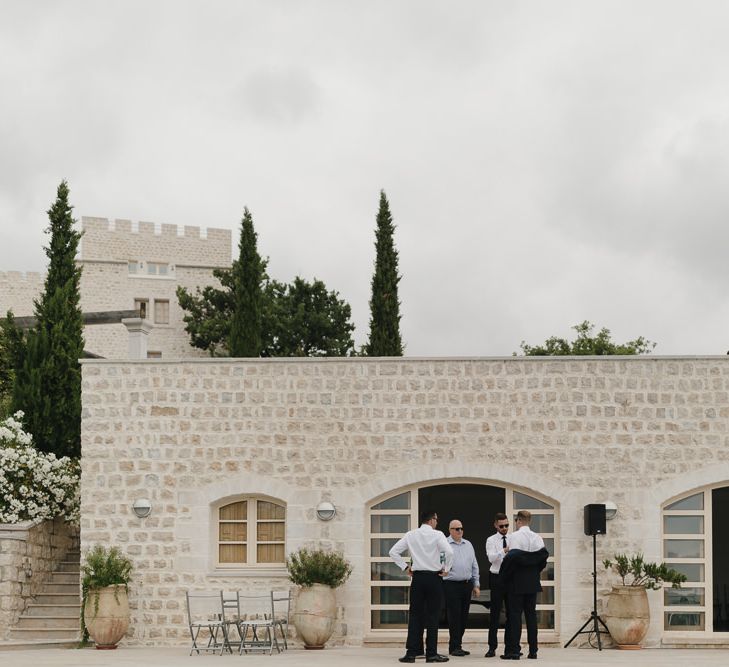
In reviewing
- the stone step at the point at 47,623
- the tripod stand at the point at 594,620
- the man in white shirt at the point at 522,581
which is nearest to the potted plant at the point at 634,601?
the tripod stand at the point at 594,620

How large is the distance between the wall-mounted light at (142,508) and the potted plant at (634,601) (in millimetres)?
5602

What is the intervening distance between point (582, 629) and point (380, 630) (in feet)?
7.94

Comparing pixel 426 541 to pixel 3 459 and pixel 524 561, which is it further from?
pixel 3 459

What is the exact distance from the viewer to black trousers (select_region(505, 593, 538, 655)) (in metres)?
12.8

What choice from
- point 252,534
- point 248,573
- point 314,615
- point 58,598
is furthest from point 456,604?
point 58,598

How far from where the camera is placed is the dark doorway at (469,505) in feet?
50.0

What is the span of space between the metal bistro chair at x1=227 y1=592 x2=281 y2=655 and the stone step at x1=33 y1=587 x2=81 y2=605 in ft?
8.68

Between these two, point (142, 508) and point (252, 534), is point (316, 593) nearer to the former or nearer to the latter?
point (252, 534)

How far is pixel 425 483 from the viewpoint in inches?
597

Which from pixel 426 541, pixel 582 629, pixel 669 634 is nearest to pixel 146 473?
pixel 426 541

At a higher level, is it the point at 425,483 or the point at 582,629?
the point at 425,483

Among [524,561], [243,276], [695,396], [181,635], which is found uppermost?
[243,276]

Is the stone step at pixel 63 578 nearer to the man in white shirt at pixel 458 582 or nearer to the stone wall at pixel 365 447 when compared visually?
the stone wall at pixel 365 447

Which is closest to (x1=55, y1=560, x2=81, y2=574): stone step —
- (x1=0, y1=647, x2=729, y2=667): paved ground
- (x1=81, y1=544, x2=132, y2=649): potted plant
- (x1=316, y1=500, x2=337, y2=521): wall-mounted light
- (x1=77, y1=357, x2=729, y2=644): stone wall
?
(x1=77, y1=357, x2=729, y2=644): stone wall
